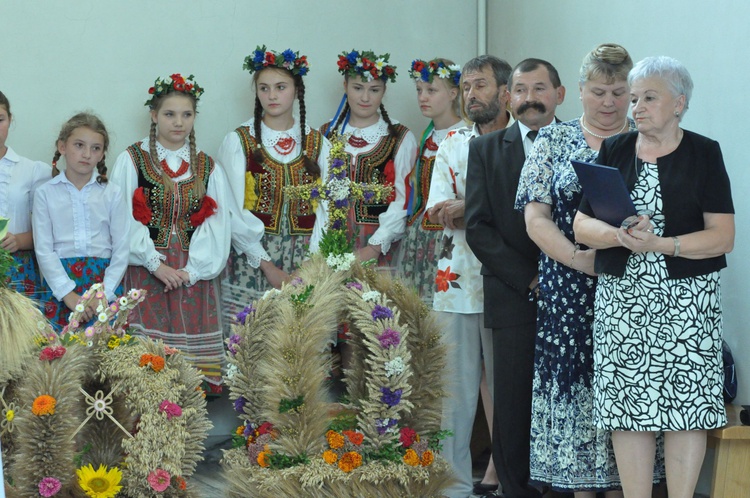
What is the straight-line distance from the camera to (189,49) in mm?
5621

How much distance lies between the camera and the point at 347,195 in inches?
196

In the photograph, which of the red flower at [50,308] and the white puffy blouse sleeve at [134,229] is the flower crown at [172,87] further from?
the red flower at [50,308]

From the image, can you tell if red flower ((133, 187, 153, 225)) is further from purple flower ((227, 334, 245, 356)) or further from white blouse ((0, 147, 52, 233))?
purple flower ((227, 334, 245, 356))

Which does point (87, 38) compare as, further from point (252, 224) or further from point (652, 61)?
point (652, 61)

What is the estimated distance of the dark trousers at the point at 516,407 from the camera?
3.86 metres

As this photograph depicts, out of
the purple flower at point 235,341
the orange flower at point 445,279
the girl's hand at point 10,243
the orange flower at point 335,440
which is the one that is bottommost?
the orange flower at point 335,440

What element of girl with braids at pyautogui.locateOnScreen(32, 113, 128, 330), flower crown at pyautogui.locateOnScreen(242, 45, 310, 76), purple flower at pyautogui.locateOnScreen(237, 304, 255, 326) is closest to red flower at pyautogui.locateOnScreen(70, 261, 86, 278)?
girl with braids at pyautogui.locateOnScreen(32, 113, 128, 330)

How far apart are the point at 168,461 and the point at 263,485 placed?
32cm

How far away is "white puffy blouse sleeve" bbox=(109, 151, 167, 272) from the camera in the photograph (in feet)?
16.5

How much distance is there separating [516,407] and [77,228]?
7.71 feet

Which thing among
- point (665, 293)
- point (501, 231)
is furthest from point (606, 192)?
point (501, 231)

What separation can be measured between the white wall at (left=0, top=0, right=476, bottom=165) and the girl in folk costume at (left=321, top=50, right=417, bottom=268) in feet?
1.36

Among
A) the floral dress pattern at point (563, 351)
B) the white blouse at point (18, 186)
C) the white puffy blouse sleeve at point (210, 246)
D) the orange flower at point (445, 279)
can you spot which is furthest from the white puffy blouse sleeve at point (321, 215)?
the floral dress pattern at point (563, 351)

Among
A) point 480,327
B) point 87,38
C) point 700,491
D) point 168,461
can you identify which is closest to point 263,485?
point 168,461
